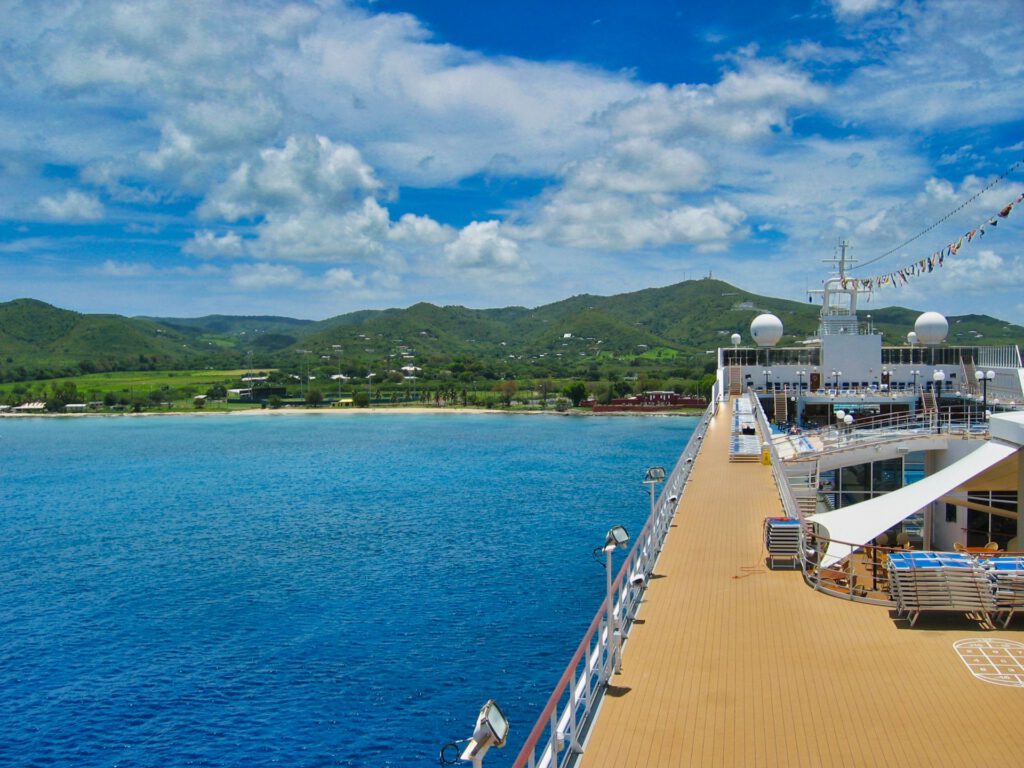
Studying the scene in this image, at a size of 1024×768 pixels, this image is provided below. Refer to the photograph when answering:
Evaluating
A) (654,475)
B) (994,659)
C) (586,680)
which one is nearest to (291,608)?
(654,475)

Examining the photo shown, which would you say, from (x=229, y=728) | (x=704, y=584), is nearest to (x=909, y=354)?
(x=704, y=584)

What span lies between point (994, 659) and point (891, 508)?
20.5ft

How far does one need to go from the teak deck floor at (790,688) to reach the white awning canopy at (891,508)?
247 centimetres

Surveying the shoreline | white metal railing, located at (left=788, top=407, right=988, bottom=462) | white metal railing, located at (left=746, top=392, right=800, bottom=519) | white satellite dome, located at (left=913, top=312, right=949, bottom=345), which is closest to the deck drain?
white metal railing, located at (left=746, top=392, right=800, bottom=519)

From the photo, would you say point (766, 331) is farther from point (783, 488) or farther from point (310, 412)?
point (310, 412)

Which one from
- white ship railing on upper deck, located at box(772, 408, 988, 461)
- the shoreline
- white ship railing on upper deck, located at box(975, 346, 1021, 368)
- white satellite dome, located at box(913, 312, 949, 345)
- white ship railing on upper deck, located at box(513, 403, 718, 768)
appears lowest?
the shoreline

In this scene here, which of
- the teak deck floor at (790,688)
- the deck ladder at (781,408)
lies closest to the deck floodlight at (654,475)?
the teak deck floor at (790,688)

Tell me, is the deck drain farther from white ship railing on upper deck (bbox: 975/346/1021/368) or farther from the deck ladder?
the deck ladder

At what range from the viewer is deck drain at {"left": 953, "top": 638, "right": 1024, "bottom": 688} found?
28.8 feet

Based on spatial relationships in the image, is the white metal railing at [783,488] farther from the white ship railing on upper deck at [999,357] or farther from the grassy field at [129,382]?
the grassy field at [129,382]

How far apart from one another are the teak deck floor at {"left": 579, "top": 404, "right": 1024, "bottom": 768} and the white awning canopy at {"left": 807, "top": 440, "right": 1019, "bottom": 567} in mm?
2472

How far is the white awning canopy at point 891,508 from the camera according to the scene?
48.2 ft

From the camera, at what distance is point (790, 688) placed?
869 cm

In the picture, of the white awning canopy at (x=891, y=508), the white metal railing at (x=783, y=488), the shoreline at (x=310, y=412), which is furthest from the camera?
the shoreline at (x=310, y=412)
